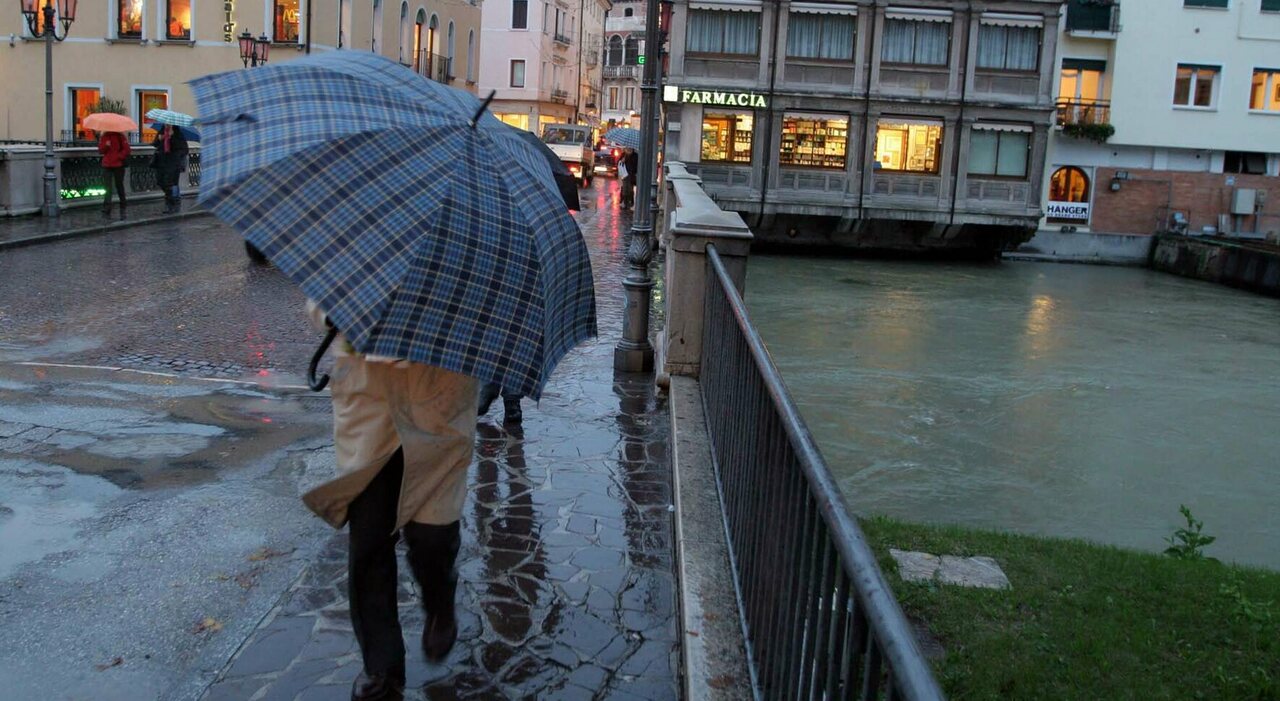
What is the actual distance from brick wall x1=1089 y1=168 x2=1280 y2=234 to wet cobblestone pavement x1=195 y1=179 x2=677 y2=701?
3870cm

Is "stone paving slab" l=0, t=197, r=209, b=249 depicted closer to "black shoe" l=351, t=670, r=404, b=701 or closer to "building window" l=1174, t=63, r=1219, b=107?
"black shoe" l=351, t=670, r=404, b=701

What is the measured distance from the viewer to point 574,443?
766 cm

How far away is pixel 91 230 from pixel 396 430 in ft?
58.5

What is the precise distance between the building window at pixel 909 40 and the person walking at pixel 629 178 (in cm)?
820

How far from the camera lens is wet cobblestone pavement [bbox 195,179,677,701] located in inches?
167

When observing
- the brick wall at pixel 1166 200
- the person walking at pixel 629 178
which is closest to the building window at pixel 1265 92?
the brick wall at pixel 1166 200

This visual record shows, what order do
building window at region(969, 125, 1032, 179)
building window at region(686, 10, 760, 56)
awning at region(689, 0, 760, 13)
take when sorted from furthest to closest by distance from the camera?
building window at region(969, 125, 1032, 179) < building window at region(686, 10, 760, 56) < awning at region(689, 0, 760, 13)

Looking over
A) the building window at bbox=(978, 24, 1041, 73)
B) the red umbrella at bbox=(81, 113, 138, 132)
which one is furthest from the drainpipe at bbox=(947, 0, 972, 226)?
the red umbrella at bbox=(81, 113, 138, 132)

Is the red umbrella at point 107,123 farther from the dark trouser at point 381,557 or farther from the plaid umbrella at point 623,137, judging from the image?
the dark trouser at point 381,557

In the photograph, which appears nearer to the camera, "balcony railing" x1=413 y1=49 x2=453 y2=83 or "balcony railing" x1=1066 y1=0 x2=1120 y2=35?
"balcony railing" x1=1066 y1=0 x2=1120 y2=35

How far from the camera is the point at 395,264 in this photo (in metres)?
3.44

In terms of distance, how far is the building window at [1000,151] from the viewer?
117ft

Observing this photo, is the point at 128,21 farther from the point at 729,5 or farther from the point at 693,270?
the point at 693,270

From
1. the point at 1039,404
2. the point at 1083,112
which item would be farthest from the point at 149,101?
the point at 1039,404
